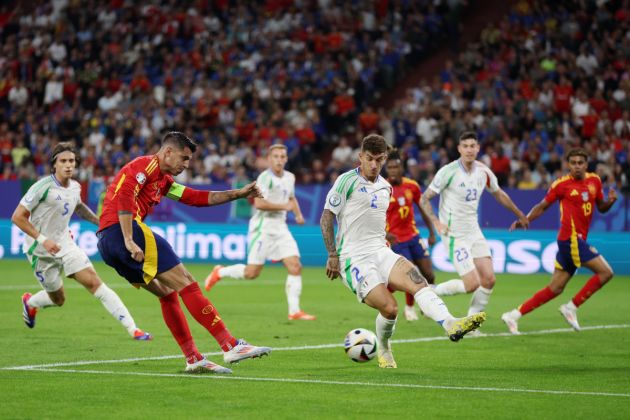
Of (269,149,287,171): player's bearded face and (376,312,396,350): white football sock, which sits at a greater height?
(269,149,287,171): player's bearded face

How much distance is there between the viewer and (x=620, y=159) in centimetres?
2594

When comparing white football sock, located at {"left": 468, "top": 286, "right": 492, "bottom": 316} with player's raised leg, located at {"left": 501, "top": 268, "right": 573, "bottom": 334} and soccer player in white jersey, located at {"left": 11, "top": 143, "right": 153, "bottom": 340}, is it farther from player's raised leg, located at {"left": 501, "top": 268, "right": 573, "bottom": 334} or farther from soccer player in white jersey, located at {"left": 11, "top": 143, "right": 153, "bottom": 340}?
soccer player in white jersey, located at {"left": 11, "top": 143, "right": 153, "bottom": 340}

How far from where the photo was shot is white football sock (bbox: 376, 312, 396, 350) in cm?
1095

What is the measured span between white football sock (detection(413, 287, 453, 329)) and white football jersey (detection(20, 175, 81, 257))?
517 centimetres

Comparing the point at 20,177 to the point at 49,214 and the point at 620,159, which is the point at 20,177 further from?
the point at 49,214

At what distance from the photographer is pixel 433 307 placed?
10492mm

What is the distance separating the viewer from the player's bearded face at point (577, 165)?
14.9 metres

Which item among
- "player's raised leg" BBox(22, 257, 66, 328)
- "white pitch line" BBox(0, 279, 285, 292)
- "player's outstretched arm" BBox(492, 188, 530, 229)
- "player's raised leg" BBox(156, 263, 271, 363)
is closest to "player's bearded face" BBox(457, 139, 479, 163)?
"player's outstretched arm" BBox(492, 188, 530, 229)

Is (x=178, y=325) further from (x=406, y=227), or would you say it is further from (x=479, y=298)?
(x=406, y=227)

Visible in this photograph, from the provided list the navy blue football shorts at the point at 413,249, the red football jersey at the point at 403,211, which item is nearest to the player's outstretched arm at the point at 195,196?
the red football jersey at the point at 403,211

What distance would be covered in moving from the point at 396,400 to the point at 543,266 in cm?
1604

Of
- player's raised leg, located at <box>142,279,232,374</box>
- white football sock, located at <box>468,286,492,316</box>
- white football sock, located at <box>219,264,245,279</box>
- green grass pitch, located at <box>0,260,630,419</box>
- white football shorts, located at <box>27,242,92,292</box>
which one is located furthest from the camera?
white football sock, located at <box>219,264,245,279</box>

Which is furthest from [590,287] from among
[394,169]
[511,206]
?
[394,169]

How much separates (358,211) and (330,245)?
1.72 feet
